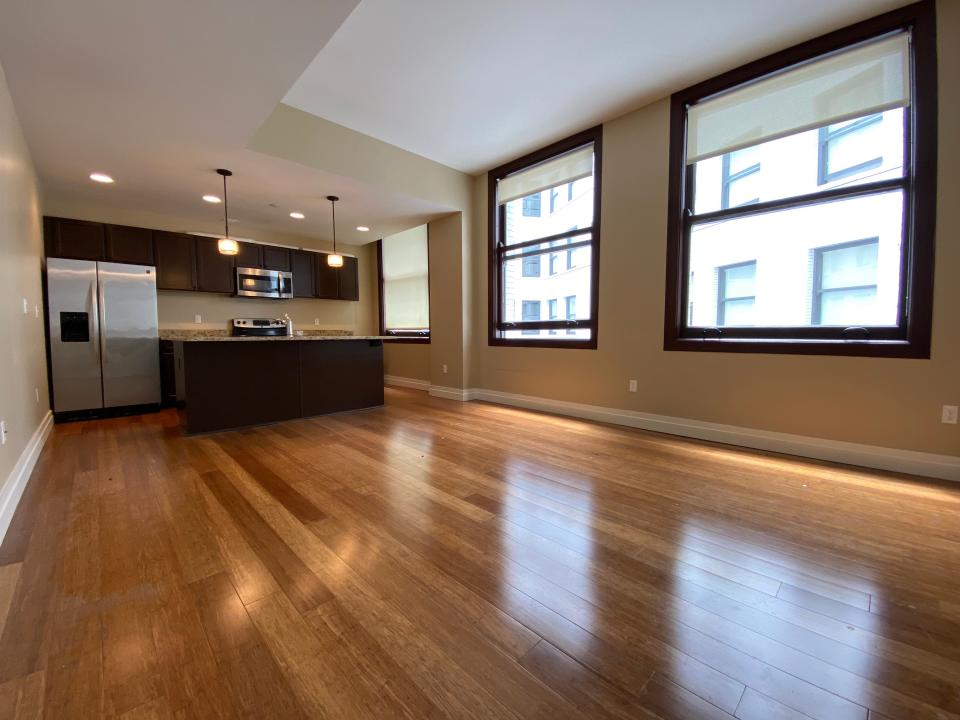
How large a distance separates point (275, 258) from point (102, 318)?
2.21m

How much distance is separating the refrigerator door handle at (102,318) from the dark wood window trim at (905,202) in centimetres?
612

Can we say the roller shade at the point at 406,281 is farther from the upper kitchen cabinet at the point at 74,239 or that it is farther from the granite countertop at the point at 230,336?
the upper kitchen cabinet at the point at 74,239

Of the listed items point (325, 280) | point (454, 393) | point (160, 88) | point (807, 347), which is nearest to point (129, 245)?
point (325, 280)

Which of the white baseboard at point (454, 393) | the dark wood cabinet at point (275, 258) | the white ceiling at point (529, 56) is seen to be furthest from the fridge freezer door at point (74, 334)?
the white baseboard at point (454, 393)

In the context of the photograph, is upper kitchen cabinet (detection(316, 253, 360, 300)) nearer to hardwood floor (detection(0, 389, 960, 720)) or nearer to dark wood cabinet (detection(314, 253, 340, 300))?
dark wood cabinet (detection(314, 253, 340, 300))

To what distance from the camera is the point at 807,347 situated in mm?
2826

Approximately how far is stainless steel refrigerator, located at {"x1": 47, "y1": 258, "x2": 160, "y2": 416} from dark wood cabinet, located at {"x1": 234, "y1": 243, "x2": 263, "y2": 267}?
1111 mm

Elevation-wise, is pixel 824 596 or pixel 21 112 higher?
pixel 21 112

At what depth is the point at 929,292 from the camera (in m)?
2.42

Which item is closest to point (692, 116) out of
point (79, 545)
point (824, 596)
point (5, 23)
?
point (824, 596)

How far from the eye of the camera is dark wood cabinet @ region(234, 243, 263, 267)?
17.8ft

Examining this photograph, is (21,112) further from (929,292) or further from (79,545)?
(929,292)

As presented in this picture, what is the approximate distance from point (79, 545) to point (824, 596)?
3036 mm

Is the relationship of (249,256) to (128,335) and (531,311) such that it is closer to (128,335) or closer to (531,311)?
(128,335)
